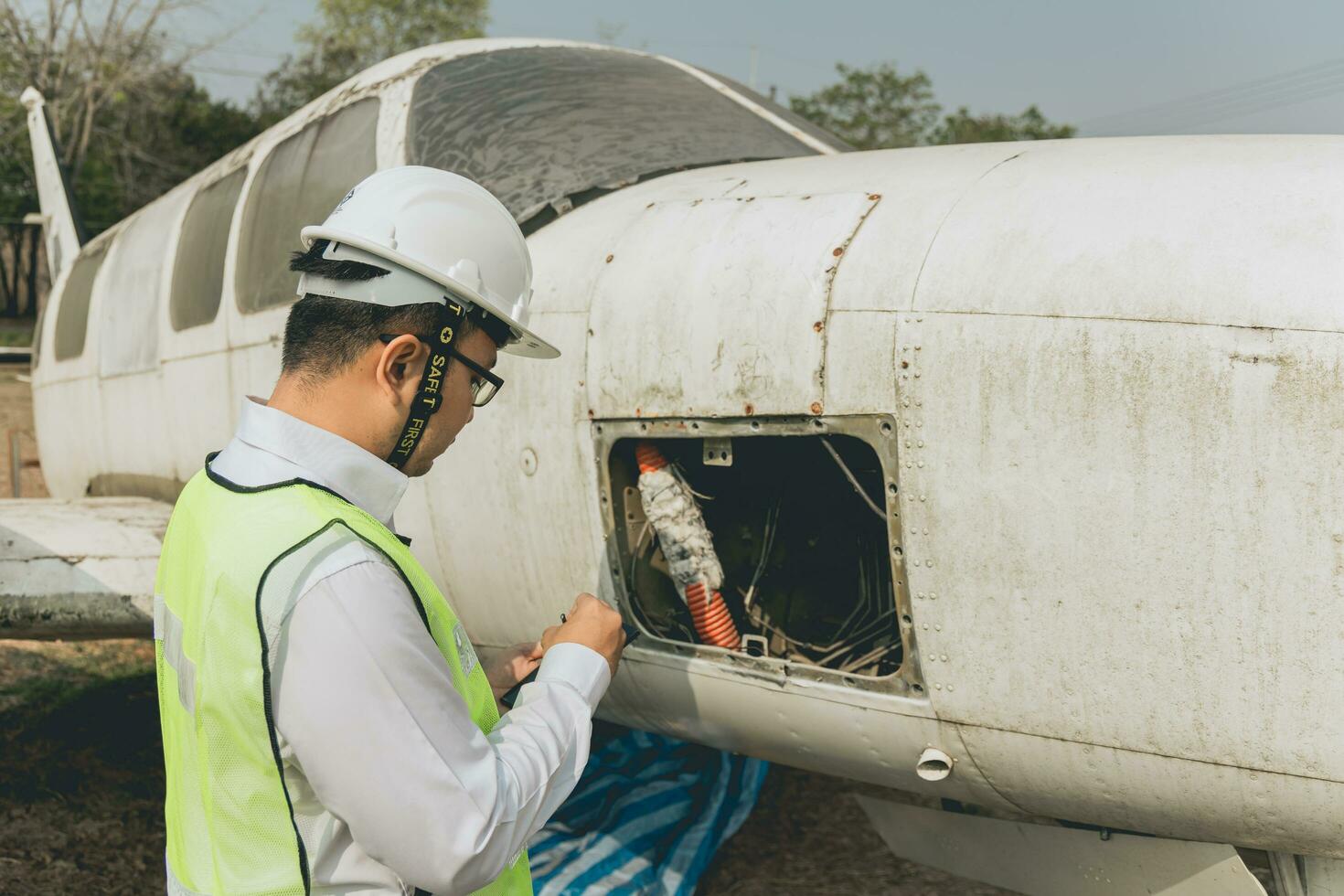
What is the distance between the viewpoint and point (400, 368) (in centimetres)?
185

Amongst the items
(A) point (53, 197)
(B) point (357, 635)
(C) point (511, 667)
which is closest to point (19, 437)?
(A) point (53, 197)

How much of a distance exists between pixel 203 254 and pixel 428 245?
4.28 meters

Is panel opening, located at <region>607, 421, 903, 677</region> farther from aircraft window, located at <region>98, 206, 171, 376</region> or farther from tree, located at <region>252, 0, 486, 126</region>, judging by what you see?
tree, located at <region>252, 0, 486, 126</region>

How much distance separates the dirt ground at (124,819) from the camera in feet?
14.9

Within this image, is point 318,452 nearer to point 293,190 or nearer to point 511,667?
point 511,667

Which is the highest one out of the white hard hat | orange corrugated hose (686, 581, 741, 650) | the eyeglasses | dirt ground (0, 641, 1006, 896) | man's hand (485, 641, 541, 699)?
the white hard hat

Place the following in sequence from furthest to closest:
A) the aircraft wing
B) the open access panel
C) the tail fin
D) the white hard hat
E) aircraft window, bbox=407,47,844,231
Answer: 1. the tail fin
2. the aircraft wing
3. aircraft window, bbox=407,47,844,231
4. the open access panel
5. the white hard hat

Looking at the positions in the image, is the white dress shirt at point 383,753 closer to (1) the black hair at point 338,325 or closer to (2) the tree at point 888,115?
(1) the black hair at point 338,325

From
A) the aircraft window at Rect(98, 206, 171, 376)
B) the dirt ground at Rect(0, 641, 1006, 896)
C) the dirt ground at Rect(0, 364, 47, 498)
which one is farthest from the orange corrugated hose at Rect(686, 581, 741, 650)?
the dirt ground at Rect(0, 364, 47, 498)

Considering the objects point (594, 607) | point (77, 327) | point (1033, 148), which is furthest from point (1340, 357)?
point (77, 327)

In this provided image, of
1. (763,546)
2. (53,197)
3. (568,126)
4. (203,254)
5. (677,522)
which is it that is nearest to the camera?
(677,522)

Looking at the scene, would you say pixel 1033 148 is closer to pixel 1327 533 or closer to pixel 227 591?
pixel 1327 533

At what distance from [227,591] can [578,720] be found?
552mm

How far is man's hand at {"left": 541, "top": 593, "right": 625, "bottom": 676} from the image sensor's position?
199 centimetres
